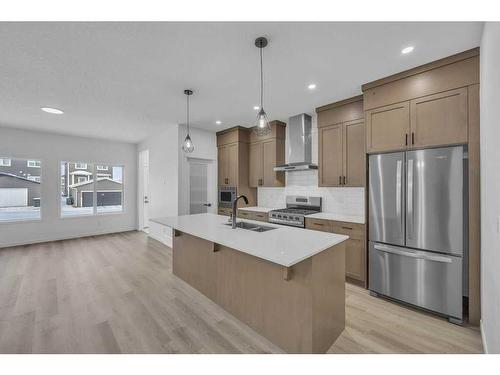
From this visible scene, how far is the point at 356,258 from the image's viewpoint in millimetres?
2906

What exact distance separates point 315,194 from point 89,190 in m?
5.94

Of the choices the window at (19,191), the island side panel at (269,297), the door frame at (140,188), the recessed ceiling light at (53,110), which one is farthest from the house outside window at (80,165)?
the island side panel at (269,297)

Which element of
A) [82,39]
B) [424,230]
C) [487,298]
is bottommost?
[487,298]

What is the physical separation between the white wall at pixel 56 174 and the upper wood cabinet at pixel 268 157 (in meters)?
4.01

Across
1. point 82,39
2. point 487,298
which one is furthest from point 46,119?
point 487,298

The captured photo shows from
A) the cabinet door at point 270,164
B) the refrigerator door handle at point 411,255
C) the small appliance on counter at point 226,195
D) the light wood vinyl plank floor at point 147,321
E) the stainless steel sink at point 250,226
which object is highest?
the cabinet door at point 270,164

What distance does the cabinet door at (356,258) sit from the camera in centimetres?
284

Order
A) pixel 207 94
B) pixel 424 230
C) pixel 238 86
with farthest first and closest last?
pixel 207 94 < pixel 238 86 < pixel 424 230

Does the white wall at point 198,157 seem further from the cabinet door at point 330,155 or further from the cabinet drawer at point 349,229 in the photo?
the cabinet drawer at point 349,229

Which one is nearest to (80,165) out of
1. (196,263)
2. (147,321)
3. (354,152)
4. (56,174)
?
(56,174)

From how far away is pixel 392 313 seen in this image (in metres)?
2.33

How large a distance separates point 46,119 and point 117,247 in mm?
2879

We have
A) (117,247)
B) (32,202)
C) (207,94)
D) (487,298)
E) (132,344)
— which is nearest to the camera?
(487,298)

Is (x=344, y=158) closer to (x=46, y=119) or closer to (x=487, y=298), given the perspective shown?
(x=487, y=298)
